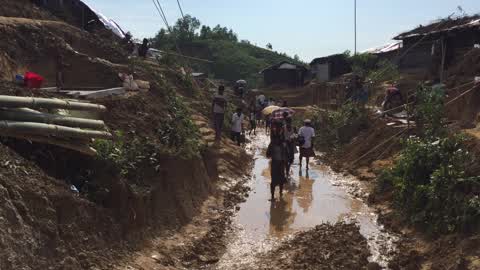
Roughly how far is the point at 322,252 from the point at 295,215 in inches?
112

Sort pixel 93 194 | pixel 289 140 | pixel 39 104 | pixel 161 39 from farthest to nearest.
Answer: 1. pixel 161 39
2. pixel 289 140
3. pixel 93 194
4. pixel 39 104

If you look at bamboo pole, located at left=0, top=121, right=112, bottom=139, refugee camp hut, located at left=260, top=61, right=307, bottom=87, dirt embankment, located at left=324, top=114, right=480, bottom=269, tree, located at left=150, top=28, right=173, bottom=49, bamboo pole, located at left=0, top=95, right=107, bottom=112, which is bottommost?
dirt embankment, located at left=324, top=114, right=480, bottom=269

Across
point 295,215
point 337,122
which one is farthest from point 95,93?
point 337,122

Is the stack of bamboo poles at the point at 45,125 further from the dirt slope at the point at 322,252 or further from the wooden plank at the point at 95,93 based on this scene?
the dirt slope at the point at 322,252

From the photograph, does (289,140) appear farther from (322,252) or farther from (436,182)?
(322,252)

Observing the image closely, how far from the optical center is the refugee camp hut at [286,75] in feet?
163

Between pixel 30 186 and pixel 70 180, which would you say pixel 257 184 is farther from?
pixel 30 186

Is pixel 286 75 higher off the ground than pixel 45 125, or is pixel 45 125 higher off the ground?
pixel 286 75

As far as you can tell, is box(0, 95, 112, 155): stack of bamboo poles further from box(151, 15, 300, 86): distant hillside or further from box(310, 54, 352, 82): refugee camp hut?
box(151, 15, 300, 86): distant hillside

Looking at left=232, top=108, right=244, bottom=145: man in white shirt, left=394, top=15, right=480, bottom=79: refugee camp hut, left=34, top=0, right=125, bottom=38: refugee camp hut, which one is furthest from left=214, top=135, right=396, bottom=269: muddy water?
left=34, top=0, right=125, bottom=38: refugee camp hut

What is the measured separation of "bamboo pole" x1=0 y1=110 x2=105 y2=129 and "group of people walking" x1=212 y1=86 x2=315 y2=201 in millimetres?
4784

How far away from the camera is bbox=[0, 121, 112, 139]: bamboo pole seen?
20.2ft

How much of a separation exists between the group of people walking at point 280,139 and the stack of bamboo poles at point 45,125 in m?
4.56

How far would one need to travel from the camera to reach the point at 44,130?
6.50m
